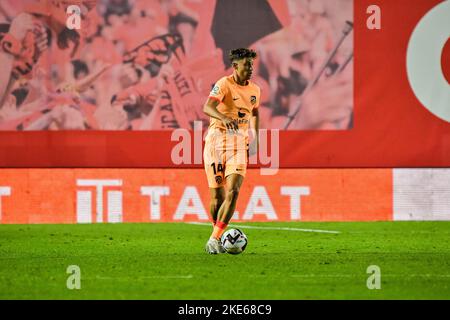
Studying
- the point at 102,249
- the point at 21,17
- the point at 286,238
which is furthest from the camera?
the point at 21,17

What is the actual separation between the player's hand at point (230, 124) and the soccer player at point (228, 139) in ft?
0.04

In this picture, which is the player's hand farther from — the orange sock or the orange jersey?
the orange sock

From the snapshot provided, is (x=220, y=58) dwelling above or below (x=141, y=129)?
above

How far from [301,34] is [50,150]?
4567 millimetres

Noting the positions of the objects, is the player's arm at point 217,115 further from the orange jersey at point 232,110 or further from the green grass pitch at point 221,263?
the green grass pitch at point 221,263

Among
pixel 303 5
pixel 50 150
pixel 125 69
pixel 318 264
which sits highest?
pixel 303 5

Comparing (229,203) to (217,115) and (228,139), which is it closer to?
(228,139)

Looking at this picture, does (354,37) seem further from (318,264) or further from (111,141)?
(318,264)

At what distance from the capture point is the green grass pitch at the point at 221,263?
27.4ft

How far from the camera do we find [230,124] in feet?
36.3

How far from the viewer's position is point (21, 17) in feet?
54.5

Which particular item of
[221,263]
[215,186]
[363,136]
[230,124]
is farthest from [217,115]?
[363,136]

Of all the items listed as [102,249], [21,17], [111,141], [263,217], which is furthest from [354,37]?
[102,249]

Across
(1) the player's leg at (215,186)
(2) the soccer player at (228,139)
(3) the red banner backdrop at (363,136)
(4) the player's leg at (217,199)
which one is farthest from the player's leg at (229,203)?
(3) the red banner backdrop at (363,136)
